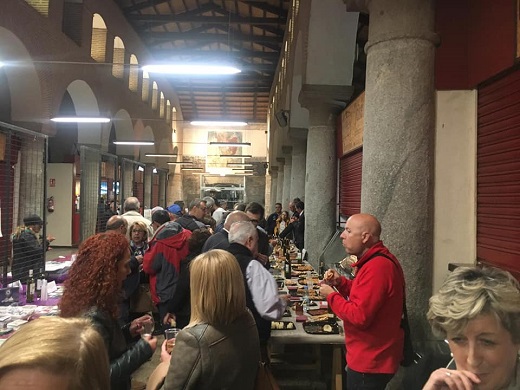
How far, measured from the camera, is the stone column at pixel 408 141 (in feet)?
12.4

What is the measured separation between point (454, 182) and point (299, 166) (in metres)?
9.90

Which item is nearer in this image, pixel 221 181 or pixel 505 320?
pixel 505 320

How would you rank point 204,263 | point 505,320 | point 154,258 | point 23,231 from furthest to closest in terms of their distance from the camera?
1. point 23,231
2. point 154,258
3. point 204,263
4. point 505,320

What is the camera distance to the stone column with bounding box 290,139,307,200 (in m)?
14.2

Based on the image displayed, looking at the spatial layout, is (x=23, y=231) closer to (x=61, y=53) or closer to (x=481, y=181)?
(x=481, y=181)

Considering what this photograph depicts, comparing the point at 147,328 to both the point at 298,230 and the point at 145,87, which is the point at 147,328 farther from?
the point at 145,87

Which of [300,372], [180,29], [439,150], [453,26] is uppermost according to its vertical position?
[180,29]

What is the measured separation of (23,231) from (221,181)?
29.9 m

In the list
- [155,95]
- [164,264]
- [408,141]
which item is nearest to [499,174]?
[408,141]

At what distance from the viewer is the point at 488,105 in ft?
13.7

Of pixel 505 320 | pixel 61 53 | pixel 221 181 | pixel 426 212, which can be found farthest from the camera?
pixel 221 181

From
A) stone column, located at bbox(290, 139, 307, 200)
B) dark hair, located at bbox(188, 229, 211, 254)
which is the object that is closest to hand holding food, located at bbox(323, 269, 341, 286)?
dark hair, located at bbox(188, 229, 211, 254)

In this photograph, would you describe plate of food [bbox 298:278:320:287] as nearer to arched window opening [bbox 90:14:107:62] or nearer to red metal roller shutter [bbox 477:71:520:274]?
red metal roller shutter [bbox 477:71:520:274]

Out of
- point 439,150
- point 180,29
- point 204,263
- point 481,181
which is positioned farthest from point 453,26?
point 180,29
